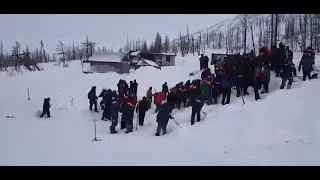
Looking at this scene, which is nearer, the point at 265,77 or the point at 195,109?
the point at 195,109

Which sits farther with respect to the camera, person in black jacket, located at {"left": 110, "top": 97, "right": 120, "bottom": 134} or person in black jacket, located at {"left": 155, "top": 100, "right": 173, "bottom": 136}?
person in black jacket, located at {"left": 110, "top": 97, "right": 120, "bottom": 134}

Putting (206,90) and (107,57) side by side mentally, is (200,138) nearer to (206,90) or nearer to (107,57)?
(206,90)

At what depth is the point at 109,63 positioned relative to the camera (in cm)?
4378

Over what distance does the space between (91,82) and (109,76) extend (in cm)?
355

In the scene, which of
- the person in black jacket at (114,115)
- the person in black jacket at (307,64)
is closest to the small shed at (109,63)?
the person in black jacket at (114,115)

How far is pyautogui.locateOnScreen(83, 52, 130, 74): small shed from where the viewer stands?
4284 centimetres

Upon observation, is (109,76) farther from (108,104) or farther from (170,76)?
(108,104)

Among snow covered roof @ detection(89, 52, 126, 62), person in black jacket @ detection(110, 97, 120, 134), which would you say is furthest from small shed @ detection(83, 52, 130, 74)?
person in black jacket @ detection(110, 97, 120, 134)

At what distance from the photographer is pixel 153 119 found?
45.8 ft

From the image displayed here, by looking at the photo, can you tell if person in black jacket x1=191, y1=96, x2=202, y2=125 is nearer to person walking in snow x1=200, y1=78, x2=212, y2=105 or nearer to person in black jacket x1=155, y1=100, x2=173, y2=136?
person in black jacket x1=155, y1=100, x2=173, y2=136

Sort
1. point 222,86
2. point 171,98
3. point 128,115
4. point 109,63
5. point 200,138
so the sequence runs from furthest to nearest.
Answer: point 109,63
point 171,98
point 222,86
point 128,115
point 200,138

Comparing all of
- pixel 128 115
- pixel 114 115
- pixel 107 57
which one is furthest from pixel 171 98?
pixel 107 57

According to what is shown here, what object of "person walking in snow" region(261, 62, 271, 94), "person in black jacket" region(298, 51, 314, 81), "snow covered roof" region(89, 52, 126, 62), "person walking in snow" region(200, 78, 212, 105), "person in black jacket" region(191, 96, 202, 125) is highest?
"snow covered roof" region(89, 52, 126, 62)

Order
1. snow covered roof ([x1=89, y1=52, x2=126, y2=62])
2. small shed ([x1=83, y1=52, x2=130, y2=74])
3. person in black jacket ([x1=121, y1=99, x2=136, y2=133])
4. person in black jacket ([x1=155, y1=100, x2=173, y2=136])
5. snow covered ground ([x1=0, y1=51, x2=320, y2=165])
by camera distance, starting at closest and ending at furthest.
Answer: snow covered ground ([x1=0, y1=51, x2=320, y2=165])
person in black jacket ([x1=155, y1=100, x2=173, y2=136])
person in black jacket ([x1=121, y1=99, x2=136, y2=133])
small shed ([x1=83, y1=52, x2=130, y2=74])
snow covered roof ([x1=89, y1=52, x2=126, y2=62])
